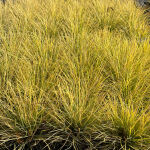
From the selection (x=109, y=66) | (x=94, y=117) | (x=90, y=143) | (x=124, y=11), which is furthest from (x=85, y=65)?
(x=124, y=11)

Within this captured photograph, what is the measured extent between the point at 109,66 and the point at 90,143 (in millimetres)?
804

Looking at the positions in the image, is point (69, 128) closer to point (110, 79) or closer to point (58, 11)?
point (110, 79)

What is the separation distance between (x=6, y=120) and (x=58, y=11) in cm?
213

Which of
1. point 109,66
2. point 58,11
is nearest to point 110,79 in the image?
point 109,66

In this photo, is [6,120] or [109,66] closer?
[6,120]

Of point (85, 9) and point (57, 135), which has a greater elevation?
point (85, 9)

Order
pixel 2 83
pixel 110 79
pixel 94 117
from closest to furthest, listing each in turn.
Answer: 1. pixel 94 117
2. pixel 2 83
3. pixel 110 79

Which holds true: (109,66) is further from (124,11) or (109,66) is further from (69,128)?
(124,11)

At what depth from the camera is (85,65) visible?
6.93 feet

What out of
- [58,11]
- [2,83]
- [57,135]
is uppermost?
[58,11]

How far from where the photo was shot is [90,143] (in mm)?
1517

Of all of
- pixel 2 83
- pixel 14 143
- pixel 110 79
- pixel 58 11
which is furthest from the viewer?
pixel 58 11

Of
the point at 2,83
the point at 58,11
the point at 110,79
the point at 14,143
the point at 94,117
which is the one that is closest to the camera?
the point at 14,143

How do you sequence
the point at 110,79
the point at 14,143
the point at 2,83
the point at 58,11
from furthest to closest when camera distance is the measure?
the point at 58,11 → the point at 110,79 → the point at 2,83 → the point at 14,143
